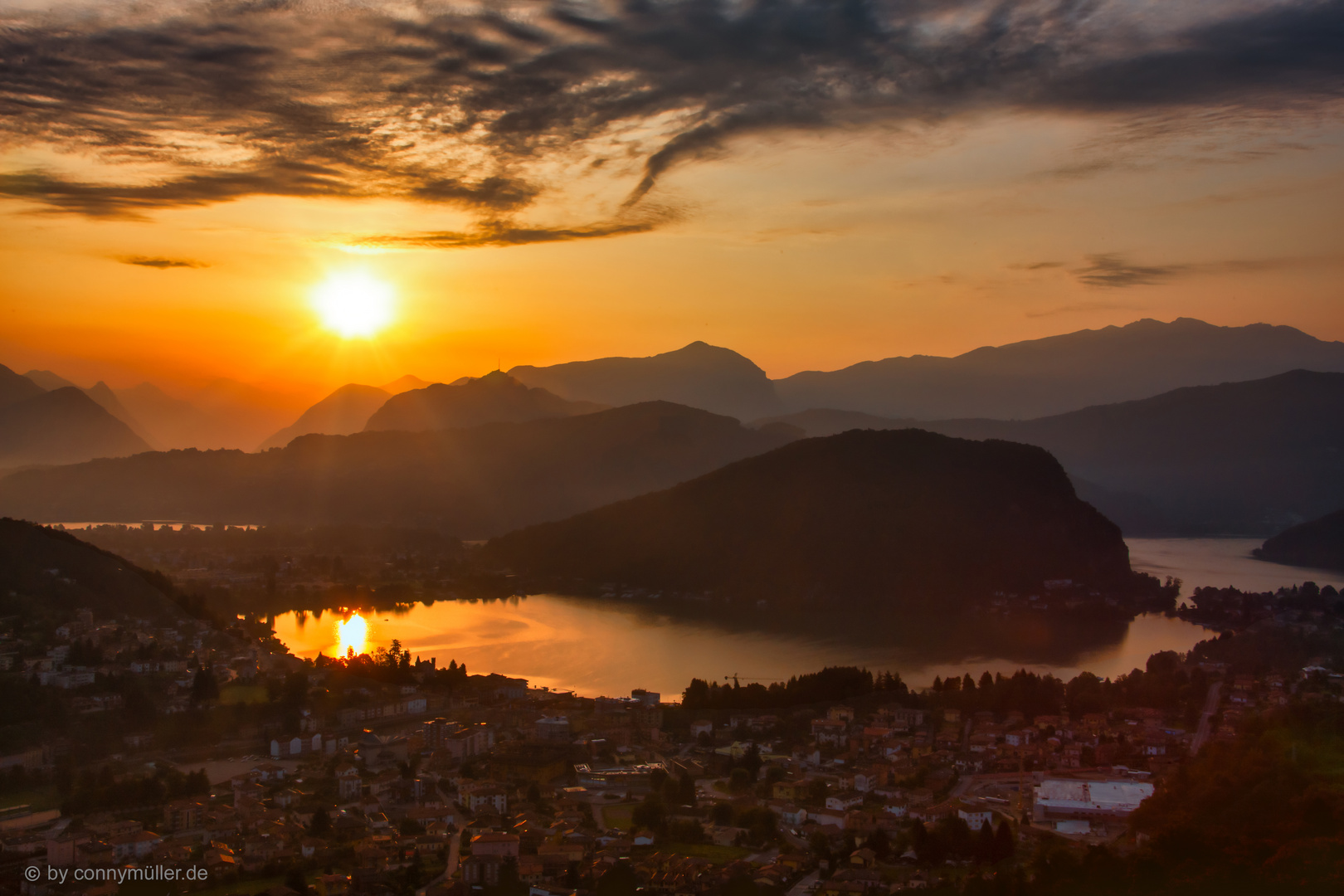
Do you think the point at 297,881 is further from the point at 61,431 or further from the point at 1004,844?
the point at 61,431

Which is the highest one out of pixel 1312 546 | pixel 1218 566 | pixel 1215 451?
pixel 1215 451

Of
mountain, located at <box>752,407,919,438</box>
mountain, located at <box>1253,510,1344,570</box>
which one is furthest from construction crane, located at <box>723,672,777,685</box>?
mountain, located at <box>752,407,919,438</box>

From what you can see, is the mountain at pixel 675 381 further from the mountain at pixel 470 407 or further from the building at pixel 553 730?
the building at pixel 553 730

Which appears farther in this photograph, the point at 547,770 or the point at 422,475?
the point at 422,475

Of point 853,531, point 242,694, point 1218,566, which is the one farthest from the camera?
point 1218,566

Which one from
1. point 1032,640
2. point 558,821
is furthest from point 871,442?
point 558,821

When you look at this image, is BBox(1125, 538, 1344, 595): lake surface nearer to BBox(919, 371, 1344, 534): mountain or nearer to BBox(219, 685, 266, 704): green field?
BBox(919, 371, 1344, 534): mountain

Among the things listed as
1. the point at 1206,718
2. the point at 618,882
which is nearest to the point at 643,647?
the point at 1206,718

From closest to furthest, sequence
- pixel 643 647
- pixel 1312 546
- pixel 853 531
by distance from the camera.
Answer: pixel 643 647, pixel 853 531, pixel 1312 546
